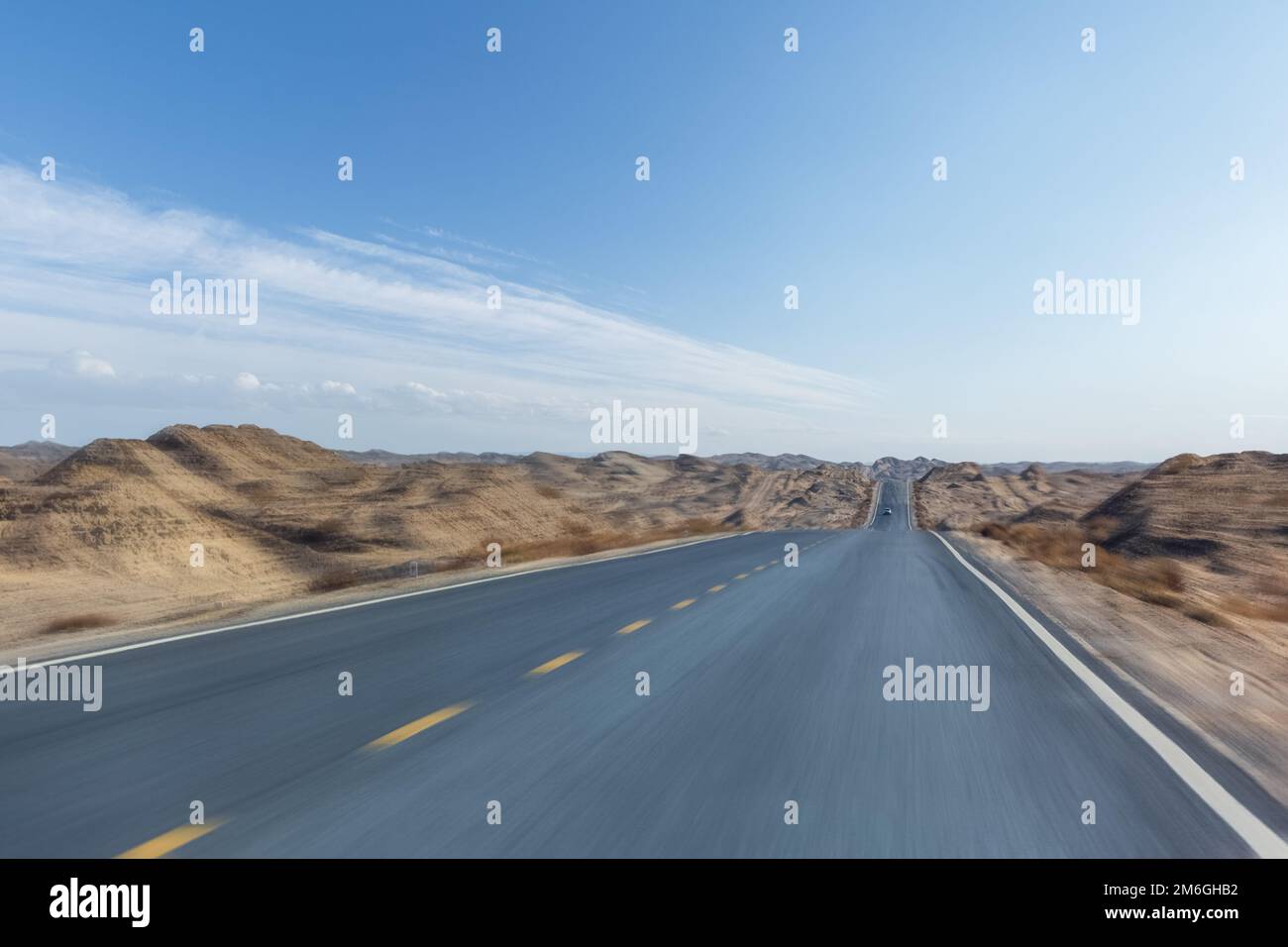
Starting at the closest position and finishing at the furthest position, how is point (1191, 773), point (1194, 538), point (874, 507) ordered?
point (1191, 773), point (1194, 538), point (874, 507)

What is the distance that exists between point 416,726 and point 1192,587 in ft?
69.2

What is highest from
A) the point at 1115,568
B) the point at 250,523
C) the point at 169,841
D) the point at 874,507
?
the point at 169,841

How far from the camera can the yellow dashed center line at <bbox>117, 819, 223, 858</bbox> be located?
4.16 m

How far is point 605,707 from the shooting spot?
718 centimetres

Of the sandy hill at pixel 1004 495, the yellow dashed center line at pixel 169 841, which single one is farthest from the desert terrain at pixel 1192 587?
the sandy hill at pixel 1004 495

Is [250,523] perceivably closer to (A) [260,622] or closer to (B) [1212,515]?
(A) [260,622]

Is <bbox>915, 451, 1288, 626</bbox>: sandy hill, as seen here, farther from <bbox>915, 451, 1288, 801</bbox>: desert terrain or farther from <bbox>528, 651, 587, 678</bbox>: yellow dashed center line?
<bbox>528, 651, 587, 678</bbox>: yellow dashed center line

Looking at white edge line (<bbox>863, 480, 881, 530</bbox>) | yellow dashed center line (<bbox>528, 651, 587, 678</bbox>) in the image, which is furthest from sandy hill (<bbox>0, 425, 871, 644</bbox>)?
yellow dashed center line (<bbox>528, 651, 587, 678</bbox>)

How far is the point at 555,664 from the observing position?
29.8ft

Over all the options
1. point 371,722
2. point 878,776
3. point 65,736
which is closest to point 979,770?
point 878,776

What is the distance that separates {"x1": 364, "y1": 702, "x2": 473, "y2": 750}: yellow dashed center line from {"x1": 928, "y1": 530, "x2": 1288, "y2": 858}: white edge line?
16.4ft

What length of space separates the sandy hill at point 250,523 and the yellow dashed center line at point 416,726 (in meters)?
12.1

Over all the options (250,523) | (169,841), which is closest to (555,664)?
(169,841)
